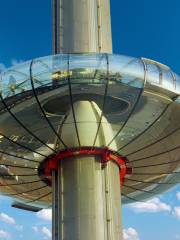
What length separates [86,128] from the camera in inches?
781

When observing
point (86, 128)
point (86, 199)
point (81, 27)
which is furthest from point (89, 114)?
point (81, 27)

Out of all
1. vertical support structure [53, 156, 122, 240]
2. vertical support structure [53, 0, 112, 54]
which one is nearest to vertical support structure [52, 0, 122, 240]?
vertical support structure [53, 156, 122, 240]

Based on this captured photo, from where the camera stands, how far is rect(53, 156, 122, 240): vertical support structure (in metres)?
18.7

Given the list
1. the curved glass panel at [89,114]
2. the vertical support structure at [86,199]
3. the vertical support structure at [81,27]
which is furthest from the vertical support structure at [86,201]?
the vertical support structure at [81,27]

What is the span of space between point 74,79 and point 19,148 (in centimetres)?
526

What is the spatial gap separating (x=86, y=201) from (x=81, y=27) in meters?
8.88

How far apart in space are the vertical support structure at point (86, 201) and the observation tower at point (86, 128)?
0.04 m

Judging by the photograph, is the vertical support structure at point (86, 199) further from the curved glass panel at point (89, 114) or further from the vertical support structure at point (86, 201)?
the curved glass panel at point (89, 114)

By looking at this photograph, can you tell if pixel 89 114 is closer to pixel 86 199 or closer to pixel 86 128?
pixel 86 128

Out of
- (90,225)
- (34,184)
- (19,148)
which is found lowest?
(90,225)

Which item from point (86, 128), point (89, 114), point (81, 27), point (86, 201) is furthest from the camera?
point (81, 27)

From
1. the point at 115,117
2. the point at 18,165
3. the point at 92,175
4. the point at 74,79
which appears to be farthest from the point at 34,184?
the point at 74,79

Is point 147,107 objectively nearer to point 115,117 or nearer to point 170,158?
point 115,117

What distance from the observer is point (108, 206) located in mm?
19281
